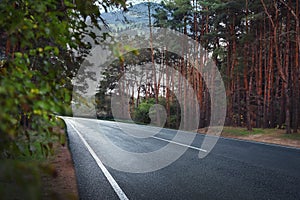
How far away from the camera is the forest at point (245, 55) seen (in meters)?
20.3

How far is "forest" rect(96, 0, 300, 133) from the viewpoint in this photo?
20.3 m

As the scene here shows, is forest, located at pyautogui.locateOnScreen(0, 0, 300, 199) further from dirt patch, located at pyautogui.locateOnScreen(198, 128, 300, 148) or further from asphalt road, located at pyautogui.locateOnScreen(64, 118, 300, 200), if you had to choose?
asphalt road, located at pyautogui.locateOnScreen(64, 118, 300, 200)

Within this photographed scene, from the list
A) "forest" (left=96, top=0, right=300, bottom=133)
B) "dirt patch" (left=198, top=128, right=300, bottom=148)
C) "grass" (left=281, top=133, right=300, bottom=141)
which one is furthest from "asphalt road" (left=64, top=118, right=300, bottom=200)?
"forest" (left=96, top=0, right=300, bottom=133)

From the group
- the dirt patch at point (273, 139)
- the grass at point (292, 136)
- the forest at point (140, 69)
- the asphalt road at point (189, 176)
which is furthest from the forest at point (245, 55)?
the asphalt road at point (189, 176)

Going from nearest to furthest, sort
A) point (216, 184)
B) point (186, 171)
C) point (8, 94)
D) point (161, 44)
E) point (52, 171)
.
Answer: point (52, 171), point (8, 94), point (216, 184), point (186, 171), point (161, 44)

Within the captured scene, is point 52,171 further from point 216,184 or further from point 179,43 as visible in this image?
point 179,43

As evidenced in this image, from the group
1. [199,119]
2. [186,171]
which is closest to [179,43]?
[199,119]

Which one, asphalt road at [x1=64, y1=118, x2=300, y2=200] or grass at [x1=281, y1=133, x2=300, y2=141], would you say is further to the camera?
grass at [x1=281, y1=133, x2=300, y2=141]

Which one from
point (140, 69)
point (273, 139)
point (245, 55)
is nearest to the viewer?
point (273, 139)

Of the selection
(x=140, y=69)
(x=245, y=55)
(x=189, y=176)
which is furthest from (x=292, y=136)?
(x=140, y=69)

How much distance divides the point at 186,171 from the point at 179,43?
27.4m

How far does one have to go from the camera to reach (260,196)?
5.21 meters

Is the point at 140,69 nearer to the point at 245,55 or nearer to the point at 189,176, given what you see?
the point at 245,55

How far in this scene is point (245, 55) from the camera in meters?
24.8
